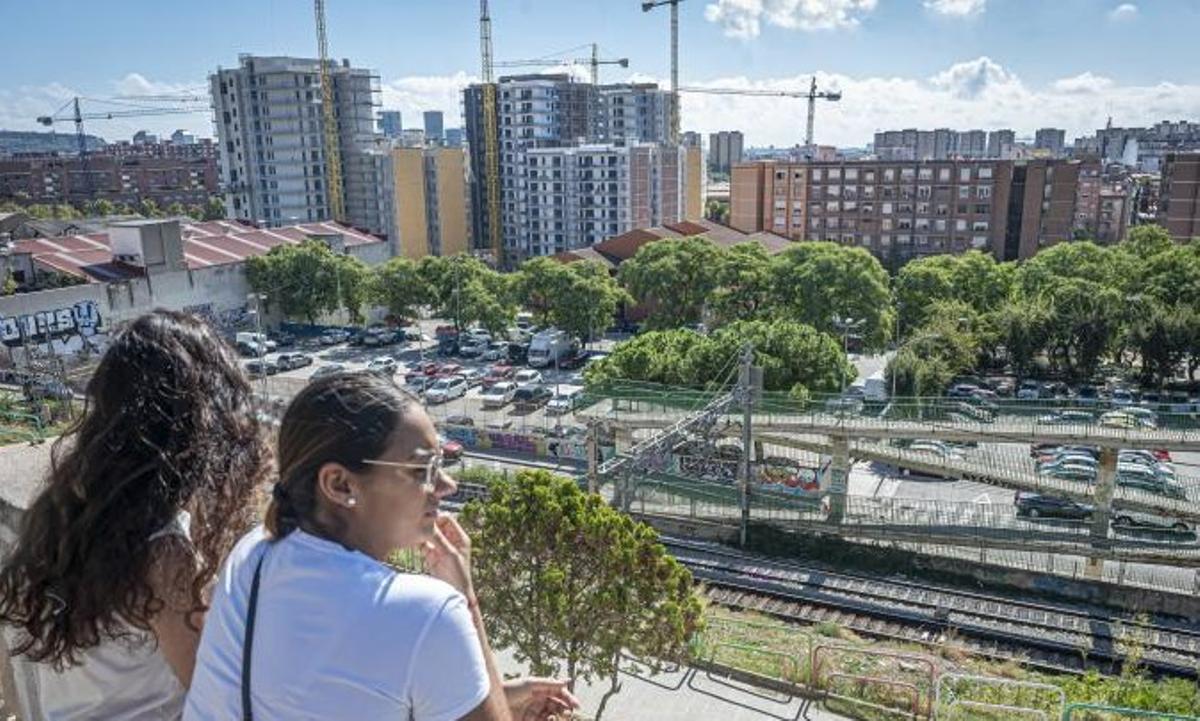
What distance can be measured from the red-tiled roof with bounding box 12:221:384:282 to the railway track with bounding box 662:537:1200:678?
27.9 m

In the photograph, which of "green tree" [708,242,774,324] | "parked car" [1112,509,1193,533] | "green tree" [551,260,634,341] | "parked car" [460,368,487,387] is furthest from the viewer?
"green tree" [551,260,634,341]

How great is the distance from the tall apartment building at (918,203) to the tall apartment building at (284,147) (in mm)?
27015

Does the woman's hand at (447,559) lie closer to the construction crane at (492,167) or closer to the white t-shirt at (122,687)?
the white t-shirt at (122,687)

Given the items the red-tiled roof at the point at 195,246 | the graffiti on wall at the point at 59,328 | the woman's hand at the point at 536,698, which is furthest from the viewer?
the red-tiled roof at the point at 195,246

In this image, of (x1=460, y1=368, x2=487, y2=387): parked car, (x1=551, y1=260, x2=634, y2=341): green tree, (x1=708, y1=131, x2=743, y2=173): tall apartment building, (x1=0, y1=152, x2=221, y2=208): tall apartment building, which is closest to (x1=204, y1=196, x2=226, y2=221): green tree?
(x1=0, y1=152, x2=221, y2=208): tall apartment building

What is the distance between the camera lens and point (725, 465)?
20594 millimetres

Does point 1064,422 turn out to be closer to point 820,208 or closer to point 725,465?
point 725,465

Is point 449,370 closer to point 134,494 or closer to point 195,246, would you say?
point 195,246

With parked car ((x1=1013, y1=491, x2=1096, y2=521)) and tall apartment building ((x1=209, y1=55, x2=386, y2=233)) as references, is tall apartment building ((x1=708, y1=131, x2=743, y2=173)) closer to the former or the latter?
tall apartment building ((x1=209, y1=55, x2=386, y2=233))

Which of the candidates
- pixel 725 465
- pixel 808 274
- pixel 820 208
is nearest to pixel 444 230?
pixel 820 208

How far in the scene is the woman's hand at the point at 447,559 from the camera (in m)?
1.94

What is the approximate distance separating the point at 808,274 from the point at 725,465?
12.8 meters

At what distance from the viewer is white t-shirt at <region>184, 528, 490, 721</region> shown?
1460mm

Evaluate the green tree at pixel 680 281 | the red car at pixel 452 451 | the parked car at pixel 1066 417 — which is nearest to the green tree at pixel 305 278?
the green tree at pixel 680 281
